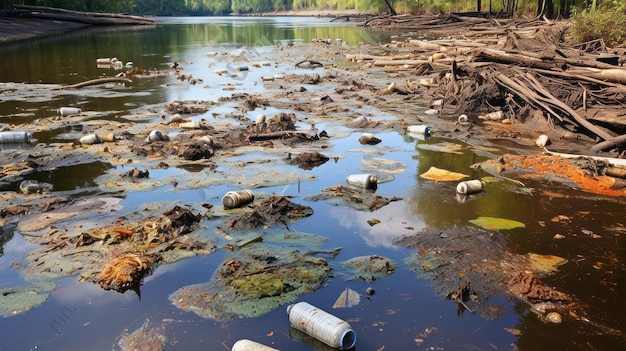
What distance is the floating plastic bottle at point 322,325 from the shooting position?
341 cm

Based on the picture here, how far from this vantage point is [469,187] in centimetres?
617

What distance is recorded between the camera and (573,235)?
5.11m

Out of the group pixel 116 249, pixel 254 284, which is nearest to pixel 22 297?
pixel 116 249

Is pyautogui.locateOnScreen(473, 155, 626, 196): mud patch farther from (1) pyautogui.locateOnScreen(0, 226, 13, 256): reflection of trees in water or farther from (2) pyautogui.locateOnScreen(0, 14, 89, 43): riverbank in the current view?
(2) pyautogui.locateOnScreen(0, 14, 89, 43): riverbank

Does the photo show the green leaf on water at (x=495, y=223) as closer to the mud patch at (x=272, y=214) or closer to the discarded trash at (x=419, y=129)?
the mud patch at (x=272, y=214)

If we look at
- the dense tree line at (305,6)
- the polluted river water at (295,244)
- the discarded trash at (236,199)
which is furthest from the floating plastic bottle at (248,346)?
the dense tree line at (305,6)

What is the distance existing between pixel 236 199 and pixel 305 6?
11519 centimetres

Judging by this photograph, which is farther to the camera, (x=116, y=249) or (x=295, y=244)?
(x=295, y=244)

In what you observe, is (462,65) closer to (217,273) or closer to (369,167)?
(369,167)

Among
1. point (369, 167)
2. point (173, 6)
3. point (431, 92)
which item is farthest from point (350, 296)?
point (173, 6)

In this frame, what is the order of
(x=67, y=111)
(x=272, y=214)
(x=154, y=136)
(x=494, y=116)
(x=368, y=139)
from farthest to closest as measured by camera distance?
(x=67, y=111) < (x=494, y=116) < (x=368, y=139) < (x=154, y=136) < (x=272, y=214)

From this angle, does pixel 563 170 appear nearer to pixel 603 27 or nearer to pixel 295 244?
pixel 295 244

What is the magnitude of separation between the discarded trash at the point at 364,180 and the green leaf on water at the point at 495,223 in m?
1.49

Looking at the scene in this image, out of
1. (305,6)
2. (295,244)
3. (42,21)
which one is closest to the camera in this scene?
(295,244)
